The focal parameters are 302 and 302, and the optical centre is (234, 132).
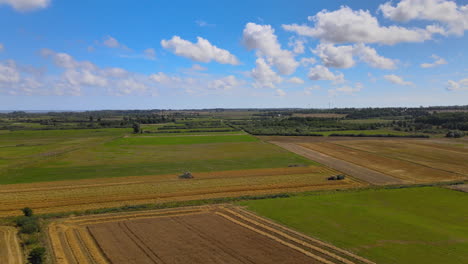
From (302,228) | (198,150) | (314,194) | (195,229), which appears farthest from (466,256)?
(198,150)

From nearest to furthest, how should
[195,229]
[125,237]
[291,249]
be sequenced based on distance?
[291,249] < [125,237] < [195,229]

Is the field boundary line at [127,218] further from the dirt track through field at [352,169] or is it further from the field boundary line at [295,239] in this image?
the dirt track through field at [352,169]

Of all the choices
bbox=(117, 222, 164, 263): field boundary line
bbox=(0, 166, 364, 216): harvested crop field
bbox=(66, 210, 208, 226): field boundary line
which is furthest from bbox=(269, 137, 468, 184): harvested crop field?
bbox=(117, 222, 164, 263): field boundary line

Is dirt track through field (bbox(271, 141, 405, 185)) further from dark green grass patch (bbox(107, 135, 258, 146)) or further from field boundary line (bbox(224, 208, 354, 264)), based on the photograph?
dark green grass patch (bbox(107, 135, 258, 146))

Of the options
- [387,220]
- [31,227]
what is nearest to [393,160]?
[387,220]

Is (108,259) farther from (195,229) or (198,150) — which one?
(198,150)

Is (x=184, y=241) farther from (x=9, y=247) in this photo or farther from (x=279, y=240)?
(x=9, y=247)
